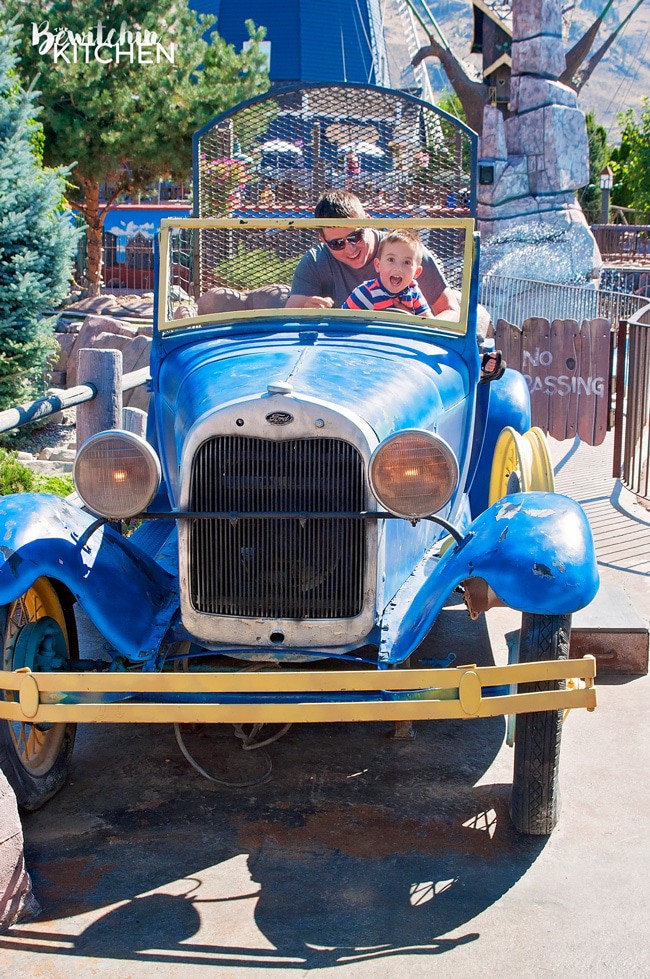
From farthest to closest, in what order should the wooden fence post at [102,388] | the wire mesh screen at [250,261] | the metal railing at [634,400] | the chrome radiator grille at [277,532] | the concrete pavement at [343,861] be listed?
the metal railing at [634,400], the wooden fence post at [102,388], the wire mesh screen at [250,261], the chrome radiator grille at [277,532], the concrete pavement at [343,861]

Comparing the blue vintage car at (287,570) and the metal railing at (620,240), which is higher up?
the metal railing at (620,240)

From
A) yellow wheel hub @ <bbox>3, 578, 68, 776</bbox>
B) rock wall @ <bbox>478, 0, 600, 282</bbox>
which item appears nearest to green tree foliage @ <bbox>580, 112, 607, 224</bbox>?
rock wall @ <bbox>478, 0, 600, 282</bbox>

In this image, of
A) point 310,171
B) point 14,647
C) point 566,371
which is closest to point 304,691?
point 14,647

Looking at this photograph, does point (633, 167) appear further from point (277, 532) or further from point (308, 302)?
point (277, 532)

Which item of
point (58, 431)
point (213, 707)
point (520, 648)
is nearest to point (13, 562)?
point (213, 707)

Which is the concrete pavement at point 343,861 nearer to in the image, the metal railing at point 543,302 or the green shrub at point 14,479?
the green shrub at point 14,479

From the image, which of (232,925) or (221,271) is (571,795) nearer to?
(232,925)

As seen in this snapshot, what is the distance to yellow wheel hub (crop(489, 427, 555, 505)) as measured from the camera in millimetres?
4297

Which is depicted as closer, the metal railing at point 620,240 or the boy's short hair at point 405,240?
the boy's short hair at point 405,240

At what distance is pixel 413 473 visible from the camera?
10.7 feet

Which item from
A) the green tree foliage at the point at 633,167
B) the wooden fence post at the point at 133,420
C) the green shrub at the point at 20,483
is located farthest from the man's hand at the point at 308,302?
the green tree foliage at the point at 633,167

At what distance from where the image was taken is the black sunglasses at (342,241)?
15.6 feet

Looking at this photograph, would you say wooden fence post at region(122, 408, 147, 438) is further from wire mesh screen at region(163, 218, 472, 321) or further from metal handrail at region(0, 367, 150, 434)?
wire mesh screen at region(163, 218, 472, 321)

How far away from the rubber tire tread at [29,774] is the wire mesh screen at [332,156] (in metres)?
2.97
